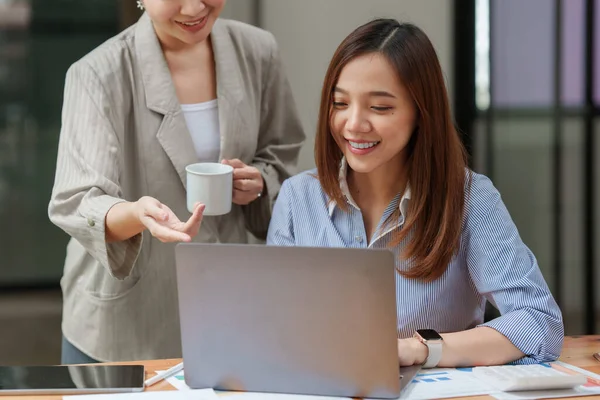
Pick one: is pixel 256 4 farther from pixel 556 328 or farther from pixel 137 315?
pixel 556 328

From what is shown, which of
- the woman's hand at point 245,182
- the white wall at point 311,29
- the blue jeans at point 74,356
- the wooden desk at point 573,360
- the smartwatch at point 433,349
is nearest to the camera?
the wooden desk at point 573,360

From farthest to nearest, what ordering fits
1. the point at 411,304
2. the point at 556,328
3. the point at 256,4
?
the point at 256,4 → the point at 411,304 → the point at 556,328

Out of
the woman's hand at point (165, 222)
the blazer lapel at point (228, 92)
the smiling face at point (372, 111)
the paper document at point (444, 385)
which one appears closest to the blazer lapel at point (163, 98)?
the blazer lapel at point (228, 92)

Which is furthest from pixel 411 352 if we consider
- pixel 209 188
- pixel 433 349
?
pixel 209 188

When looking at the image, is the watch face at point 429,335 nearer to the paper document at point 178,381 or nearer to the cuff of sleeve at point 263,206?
the paper document at point 178,381

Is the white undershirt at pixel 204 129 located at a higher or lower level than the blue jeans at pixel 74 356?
higher

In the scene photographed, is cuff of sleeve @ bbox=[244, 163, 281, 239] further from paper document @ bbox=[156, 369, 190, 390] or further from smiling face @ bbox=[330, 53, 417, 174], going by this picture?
paper document @ bbox=[156, 369, 190, 390]

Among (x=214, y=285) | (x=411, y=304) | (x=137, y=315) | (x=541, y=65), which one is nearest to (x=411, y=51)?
(x=411, y=304)

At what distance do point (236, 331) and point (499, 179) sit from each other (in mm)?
2764

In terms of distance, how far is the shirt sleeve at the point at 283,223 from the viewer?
2.04 m

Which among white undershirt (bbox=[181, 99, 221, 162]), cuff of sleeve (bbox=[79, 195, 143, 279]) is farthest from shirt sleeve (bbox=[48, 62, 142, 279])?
white undershirt (bbox=[181, 99, 221, 162])

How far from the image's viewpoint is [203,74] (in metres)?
2.25

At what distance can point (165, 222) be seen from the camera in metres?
1.78

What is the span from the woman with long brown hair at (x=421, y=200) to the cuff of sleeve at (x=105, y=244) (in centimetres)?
45
